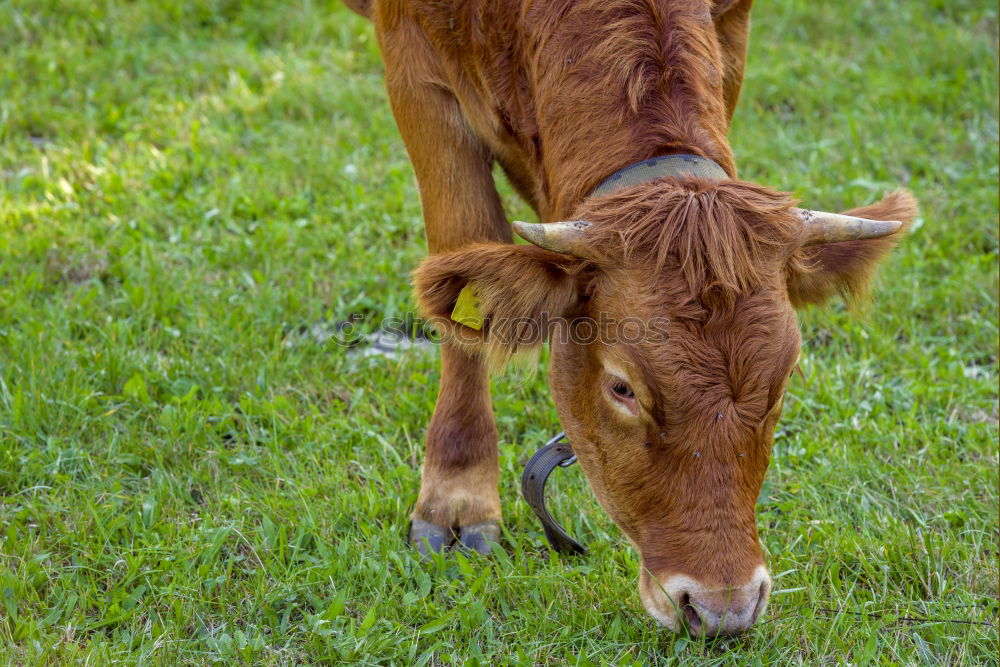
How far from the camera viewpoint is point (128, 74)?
664 centimetres

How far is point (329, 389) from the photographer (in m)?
4.27

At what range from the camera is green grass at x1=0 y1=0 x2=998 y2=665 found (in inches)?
122

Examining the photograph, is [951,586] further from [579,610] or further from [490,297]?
[490,297]

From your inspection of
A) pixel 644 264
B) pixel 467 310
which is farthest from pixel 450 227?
pixel 644 264

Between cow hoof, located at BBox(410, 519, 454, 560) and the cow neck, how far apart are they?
136 centimetres

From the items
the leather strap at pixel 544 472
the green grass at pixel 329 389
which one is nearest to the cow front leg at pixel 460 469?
the green grass at pixel 329 389

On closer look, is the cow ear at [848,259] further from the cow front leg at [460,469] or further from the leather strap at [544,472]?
the cow front leg at [460,469]

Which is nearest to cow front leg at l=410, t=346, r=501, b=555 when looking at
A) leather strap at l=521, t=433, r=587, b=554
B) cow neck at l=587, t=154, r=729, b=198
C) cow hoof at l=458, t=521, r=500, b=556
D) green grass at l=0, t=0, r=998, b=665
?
cow hoof at l=458, t=521, r=500, b=556

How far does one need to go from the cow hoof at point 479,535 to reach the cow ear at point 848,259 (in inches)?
52.2

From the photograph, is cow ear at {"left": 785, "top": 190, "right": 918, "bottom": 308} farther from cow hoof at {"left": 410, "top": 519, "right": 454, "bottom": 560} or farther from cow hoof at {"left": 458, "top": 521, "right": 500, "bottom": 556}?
cow hoof at {"left": 410, "top": 519, "right": 454, "bottom": 560}

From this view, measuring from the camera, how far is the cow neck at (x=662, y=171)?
2.80 meters

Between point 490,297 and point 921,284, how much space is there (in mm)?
3083

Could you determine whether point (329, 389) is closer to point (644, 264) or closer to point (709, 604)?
point (644, 264)

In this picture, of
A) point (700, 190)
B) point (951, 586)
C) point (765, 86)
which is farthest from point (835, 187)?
point (700, 190)
